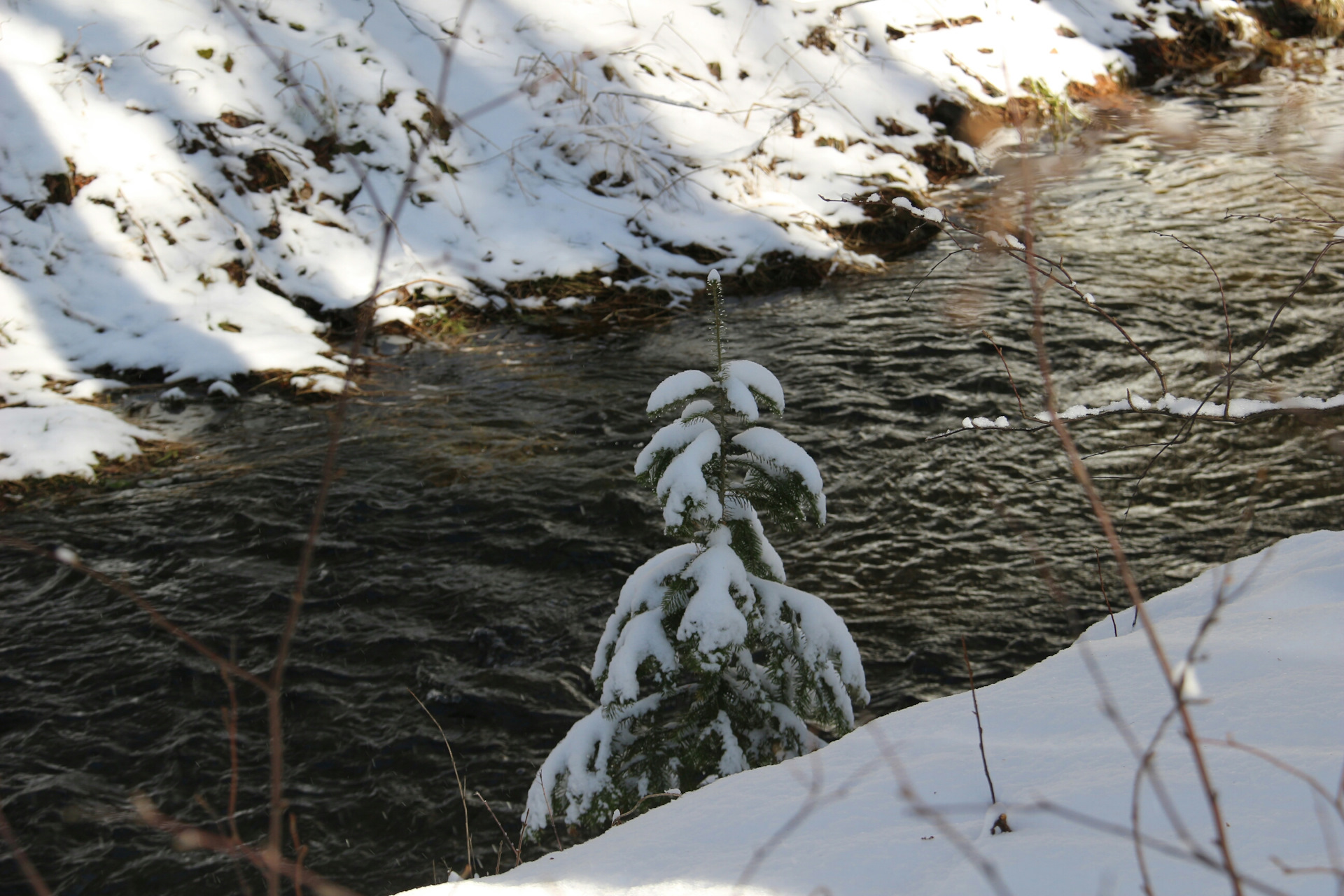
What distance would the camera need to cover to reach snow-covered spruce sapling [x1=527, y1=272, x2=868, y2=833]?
9.43 ft

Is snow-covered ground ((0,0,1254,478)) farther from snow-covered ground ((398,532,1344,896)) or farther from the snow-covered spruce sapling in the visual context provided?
snow-covered ground ((398,532,1344,896))

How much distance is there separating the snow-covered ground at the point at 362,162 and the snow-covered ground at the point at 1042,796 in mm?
4571

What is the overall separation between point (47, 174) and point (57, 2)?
2261 mm

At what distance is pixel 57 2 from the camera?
8562 mm

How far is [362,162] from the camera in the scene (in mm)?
8414

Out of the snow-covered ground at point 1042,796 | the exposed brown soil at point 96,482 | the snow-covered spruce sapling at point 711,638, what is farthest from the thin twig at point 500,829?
the exposed brown soil at point 96,482

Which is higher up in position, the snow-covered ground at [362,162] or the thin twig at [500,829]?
the snow-covered ground at [362,162]

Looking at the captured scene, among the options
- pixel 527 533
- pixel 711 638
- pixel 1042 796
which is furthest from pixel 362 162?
pixel 1042 796

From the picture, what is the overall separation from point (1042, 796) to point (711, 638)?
114 centimetres

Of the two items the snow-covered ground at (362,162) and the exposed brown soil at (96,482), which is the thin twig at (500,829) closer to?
A: the exposed brown soil at (96,482)

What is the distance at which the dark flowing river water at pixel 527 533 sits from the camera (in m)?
3.48

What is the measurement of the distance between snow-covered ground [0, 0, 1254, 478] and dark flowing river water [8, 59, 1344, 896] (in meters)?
0.89

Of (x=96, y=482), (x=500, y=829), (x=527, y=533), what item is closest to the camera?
(x=500, y=829)

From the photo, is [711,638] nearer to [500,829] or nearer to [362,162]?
[500,829]
